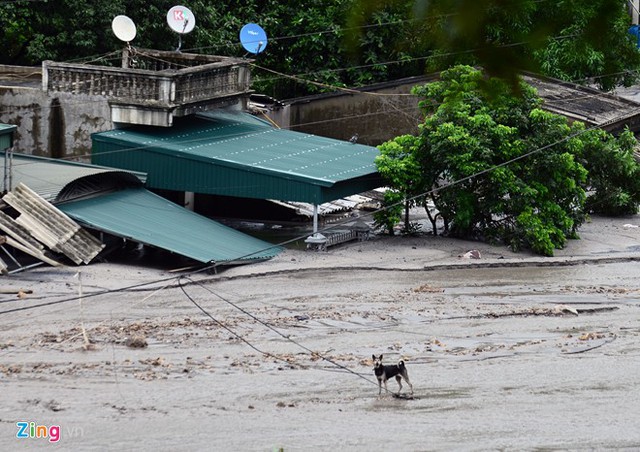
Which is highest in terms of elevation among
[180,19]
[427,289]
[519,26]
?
[519,26]

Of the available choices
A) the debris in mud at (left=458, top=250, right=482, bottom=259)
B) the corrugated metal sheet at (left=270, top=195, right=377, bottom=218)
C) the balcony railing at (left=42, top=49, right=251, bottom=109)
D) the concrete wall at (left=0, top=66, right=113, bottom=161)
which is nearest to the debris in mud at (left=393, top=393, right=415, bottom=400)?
the debris in mud at (left=458, top=250, right=482, bottom=259)

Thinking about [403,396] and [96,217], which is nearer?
[403,396]

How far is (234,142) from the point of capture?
91.0ft

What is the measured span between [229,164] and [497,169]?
631 centimetres

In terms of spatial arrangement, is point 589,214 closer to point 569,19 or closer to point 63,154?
point 63,154

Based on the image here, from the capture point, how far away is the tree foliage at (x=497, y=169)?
26.1m

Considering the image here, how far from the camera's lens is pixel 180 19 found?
28906 millimetres

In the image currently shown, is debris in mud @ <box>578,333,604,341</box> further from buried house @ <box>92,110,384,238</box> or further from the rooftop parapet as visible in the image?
the rooftop parapet

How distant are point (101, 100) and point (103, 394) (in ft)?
41.4

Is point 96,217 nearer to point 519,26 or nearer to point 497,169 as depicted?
point 497,169

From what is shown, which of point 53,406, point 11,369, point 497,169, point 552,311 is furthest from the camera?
point 497,169

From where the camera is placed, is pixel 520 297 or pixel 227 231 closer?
pixel 520 297

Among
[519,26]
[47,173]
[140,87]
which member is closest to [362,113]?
[140,87]

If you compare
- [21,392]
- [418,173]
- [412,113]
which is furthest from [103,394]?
[412,113]
